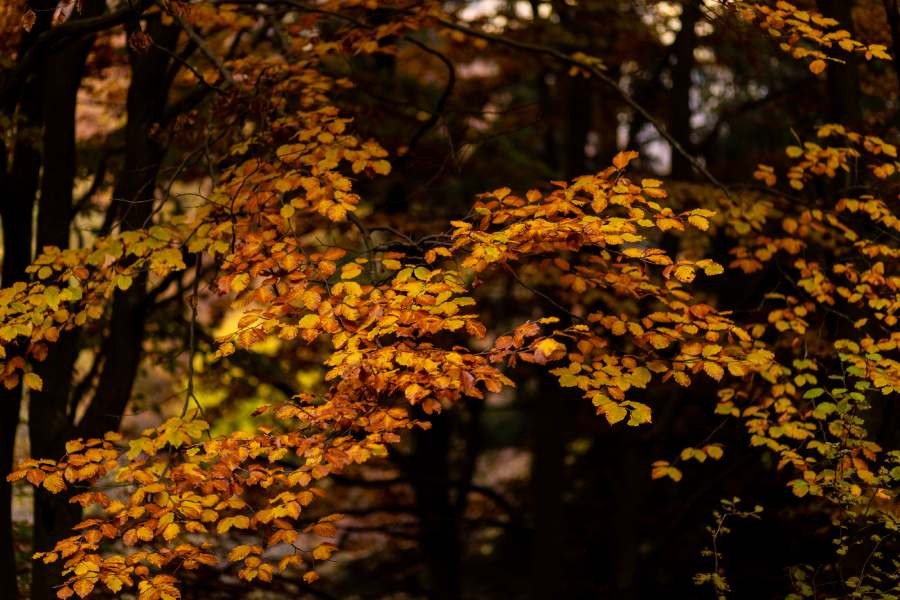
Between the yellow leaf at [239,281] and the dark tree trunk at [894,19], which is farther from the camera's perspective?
the dark tree trunk at [894,19]

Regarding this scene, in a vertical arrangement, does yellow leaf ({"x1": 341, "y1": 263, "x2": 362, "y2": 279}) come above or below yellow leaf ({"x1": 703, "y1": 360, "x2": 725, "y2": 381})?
above

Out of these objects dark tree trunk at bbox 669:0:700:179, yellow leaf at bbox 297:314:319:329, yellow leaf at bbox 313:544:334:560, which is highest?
dark tree trunk at bbox 669:0:700:179

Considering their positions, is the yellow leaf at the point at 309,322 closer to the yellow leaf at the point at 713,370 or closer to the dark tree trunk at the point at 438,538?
the yellow leaf at the point at 713,370

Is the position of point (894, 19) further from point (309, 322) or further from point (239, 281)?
point (239, 281)

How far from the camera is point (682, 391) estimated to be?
32.9ft

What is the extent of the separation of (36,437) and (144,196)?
6.43ft

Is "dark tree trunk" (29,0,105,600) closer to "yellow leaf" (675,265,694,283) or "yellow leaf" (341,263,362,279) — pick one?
"yellow leaf" (341,263,362,279)

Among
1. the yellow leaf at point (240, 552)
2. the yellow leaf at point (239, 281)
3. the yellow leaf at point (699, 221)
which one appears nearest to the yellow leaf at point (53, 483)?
the yellow leaf at point (240, 552)

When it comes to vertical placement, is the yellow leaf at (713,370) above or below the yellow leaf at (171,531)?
above

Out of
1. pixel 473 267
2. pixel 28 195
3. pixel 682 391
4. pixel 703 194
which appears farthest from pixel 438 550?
pixel 473 267

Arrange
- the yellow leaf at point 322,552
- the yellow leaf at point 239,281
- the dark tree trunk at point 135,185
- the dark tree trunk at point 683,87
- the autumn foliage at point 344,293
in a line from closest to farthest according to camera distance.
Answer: the yellow leaf at point 322,552 < the autumn foliage at point 344,293 < the yellow leaf at point 239,281 < the dark tree trunk at point 135,185 < the dark tree trunk at point 683,87

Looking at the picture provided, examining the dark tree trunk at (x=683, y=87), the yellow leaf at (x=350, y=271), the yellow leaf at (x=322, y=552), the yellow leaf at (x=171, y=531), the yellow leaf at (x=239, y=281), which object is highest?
the dark tree trunk at (x=683, y=87)

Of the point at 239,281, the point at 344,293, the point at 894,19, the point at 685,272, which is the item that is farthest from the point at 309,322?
the point at 894,19

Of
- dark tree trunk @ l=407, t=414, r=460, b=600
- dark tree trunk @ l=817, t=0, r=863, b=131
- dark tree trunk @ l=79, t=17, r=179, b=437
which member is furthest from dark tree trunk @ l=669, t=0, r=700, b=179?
dark tree trunk @ l=407, t=414, r=460, b=600
